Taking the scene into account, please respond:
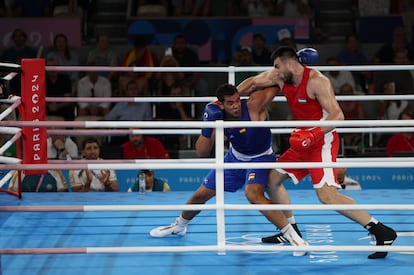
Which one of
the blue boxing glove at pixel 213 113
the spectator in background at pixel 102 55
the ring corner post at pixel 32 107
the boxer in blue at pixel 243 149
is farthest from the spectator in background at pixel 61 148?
the blue boxing glove at pixel 213 113

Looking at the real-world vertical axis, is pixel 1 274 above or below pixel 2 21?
below

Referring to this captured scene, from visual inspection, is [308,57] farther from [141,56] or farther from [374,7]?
[374,7]

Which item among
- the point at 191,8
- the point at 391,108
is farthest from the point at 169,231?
the point at 191,8

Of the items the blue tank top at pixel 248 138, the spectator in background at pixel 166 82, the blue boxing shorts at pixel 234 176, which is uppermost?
the spectator in background at pixel 166 82

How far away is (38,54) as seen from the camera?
983 centimetres

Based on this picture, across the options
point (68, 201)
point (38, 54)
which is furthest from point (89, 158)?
point (38, 54)

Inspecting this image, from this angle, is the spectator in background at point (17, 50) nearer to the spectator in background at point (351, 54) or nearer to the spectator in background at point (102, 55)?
the spectator in background at point (102, 55)

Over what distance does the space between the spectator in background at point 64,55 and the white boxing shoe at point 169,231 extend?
4.28m

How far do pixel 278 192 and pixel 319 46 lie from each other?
479 cm

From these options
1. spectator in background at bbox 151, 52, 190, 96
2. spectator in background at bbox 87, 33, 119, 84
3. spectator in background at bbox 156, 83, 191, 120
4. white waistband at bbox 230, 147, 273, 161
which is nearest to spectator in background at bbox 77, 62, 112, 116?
spectator in background at bbox 87, 33, 119, 84

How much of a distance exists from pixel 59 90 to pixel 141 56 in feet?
3.35

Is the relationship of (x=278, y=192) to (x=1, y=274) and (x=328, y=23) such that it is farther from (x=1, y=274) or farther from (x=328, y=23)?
(x=328, y=23)

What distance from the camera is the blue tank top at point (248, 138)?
5.43 m

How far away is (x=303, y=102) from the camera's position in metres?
5.25
